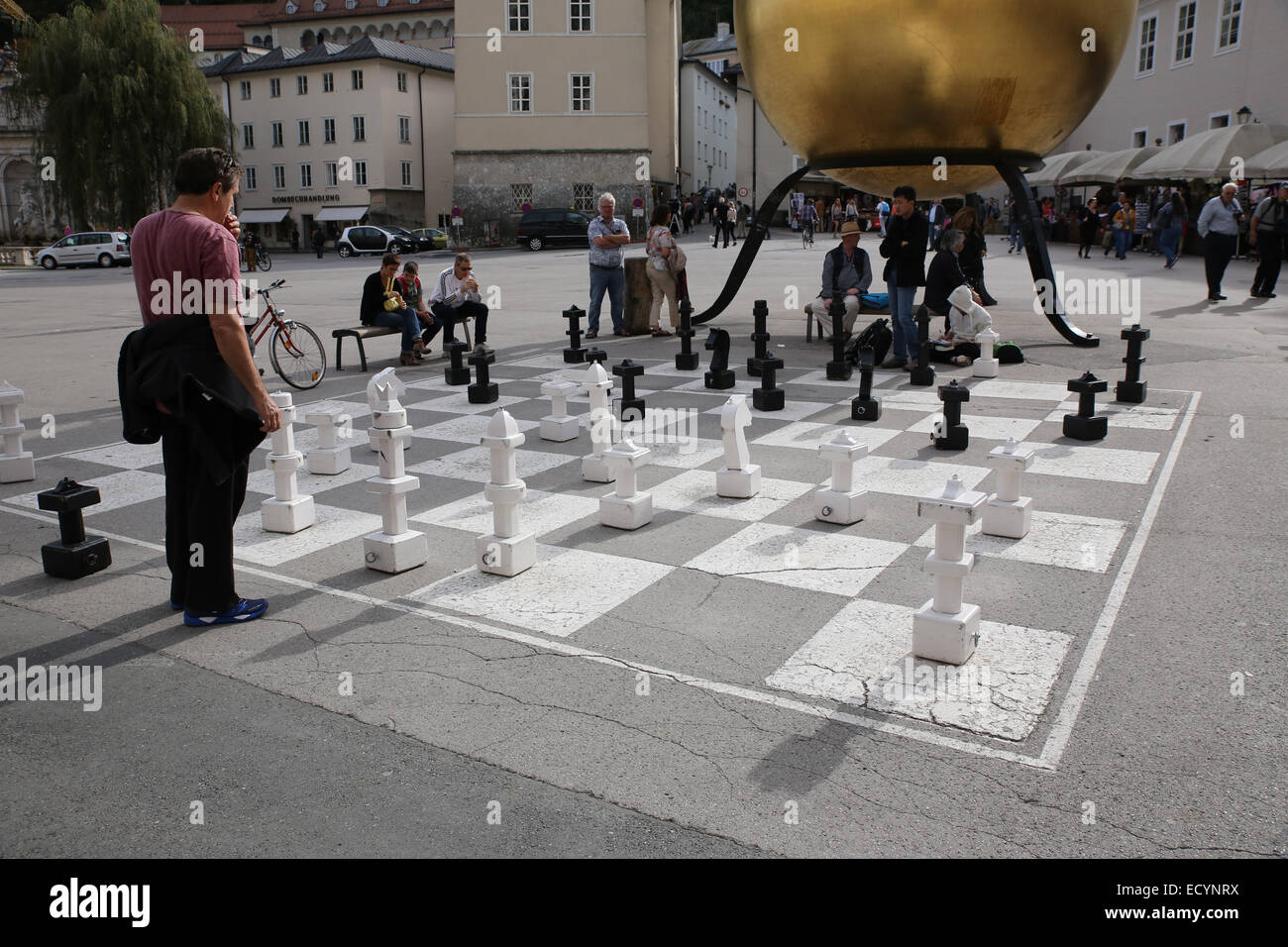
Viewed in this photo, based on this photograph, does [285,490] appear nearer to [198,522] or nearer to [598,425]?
[198,522]

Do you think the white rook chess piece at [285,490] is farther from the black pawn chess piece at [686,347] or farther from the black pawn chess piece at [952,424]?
the black pawn chess piece at [686,347]

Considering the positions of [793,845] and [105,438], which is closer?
[793,845]

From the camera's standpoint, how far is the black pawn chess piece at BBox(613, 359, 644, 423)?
7840 mm

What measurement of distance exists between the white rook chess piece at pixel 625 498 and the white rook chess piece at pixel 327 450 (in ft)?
7.75

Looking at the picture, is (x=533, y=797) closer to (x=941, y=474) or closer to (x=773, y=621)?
(x=773, y=621)

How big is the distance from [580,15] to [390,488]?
50153 millimetres

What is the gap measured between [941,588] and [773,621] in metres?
0.81

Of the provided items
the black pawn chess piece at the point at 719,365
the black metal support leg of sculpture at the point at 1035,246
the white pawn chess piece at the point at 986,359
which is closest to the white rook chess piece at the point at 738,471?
the black pawn chess piece at the point at 719,365

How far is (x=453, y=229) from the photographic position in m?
52.7

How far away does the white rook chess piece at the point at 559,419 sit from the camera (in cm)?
805

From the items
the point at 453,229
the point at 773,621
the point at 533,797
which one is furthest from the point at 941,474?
the point at 453,229
